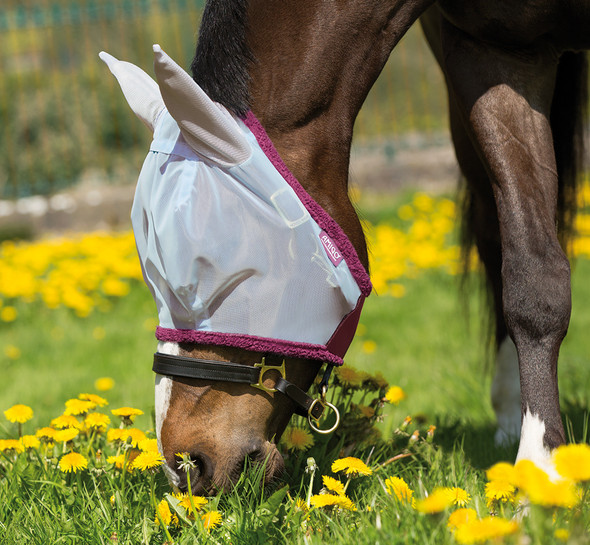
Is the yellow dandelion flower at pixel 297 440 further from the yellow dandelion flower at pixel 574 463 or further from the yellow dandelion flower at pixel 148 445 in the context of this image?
the yellow dandelion flower at pixel 574 463

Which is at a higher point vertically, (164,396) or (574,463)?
(574,463)

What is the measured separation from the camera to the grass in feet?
5.72

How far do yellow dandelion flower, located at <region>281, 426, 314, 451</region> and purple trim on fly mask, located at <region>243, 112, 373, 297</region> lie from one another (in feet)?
1.70

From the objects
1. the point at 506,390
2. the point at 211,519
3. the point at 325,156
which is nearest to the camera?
the point at 211,519

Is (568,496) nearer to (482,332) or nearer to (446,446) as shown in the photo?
→ (446,446)

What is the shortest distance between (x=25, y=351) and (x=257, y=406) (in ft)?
11.4

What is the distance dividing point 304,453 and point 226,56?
1.17 m

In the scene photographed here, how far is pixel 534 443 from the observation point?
1.87 m

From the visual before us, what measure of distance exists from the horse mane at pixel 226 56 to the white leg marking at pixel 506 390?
1.71 metres

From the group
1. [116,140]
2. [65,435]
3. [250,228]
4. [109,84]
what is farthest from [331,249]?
[109,84]

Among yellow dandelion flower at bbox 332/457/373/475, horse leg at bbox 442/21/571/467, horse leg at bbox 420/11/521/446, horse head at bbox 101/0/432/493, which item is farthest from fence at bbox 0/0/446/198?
yellow dandelion flower at bbox 332/457/373/475

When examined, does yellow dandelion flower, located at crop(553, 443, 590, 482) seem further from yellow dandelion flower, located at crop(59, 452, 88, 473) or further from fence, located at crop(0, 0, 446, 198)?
fence, located at crop(0, 0, 446, 198)

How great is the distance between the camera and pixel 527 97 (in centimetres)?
212

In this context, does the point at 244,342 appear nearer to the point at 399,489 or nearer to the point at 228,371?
the point at 228,371
